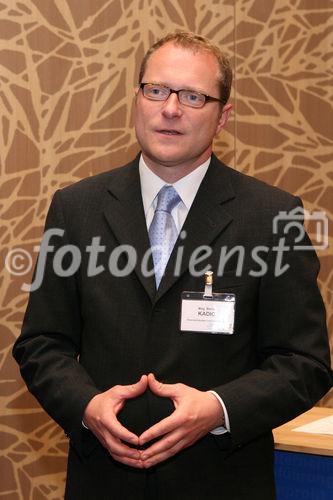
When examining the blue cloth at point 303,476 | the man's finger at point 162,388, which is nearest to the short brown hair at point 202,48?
the man's finger at point 162,388

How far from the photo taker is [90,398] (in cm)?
169

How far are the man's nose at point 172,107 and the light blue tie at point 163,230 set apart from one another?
0.17 m

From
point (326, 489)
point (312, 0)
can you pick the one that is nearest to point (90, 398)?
point (326, 489)

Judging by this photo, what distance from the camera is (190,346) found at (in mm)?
1741

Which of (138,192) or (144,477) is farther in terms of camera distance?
(138,192)

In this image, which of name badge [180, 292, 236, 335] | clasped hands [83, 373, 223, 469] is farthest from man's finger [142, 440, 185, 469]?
name badge [180, 292, 236, 335]

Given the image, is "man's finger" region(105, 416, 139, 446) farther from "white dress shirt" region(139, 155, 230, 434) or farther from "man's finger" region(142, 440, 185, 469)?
"white dress shirt" region(139, 155, 230, 434)

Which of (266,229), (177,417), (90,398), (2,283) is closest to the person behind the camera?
(177,417)

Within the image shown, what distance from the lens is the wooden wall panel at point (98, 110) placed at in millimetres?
3592

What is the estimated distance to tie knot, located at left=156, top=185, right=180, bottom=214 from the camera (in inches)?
73.7

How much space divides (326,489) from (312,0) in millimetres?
2780

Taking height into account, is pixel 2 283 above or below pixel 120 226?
below

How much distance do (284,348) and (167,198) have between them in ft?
1.38

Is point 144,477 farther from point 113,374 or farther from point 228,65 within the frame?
point 228,65
